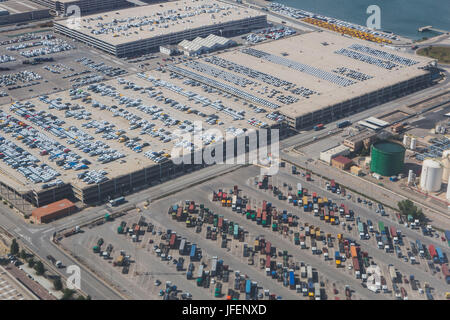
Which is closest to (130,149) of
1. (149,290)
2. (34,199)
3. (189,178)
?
(189,178)

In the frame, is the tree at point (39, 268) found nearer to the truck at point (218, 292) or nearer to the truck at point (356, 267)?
the truck at point (218, 292)

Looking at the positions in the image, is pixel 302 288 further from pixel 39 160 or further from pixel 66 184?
pixel 39 160

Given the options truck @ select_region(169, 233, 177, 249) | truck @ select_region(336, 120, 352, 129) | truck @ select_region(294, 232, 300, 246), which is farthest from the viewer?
truck @ select_region(336, 120, 352, 129)

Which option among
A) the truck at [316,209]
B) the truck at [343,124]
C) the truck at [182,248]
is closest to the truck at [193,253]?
the truck at [182,248]

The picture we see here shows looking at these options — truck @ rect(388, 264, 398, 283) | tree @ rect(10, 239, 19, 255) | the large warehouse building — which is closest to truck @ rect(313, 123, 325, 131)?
the large warehouse building

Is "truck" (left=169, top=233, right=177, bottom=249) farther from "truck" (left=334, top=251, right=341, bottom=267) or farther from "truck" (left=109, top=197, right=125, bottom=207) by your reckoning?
"truck" (left=334, top=251, right=341, bottom=267)

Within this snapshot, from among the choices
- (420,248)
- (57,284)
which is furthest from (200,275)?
(420,248)
